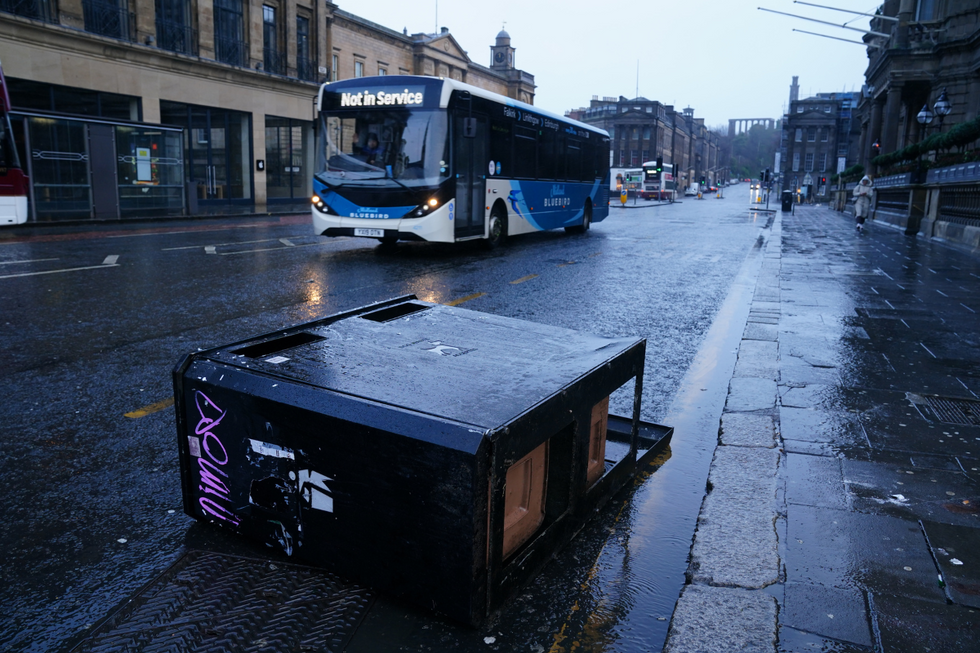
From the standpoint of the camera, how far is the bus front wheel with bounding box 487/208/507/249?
15336 millimetres

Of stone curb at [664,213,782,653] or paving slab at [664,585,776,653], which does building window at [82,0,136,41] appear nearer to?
stone curb at [664,213,782,653]

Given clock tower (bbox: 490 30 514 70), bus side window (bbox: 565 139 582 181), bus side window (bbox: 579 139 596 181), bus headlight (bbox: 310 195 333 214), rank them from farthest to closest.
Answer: clock tower (bbox: 490 30 514 70), bus side window (bbox: 579 139 596 181), bus side window (bbox: 565 139 582 181), bus headlight (bbox: 310 195 333 214)

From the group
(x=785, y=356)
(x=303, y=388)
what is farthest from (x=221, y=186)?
(x=303, y=388)

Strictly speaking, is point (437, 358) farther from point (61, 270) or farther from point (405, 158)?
point (405, 158)

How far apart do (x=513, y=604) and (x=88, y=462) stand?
2.34 metres

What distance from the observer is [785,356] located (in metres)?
6.21

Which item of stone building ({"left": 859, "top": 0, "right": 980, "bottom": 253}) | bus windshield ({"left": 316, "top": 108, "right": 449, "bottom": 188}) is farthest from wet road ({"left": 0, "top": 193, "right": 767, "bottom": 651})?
stone building ({"left": 859, "top": 0, "right": 980, "bottom": 253})

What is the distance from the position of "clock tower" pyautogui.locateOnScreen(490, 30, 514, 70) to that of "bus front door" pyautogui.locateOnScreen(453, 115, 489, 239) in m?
53.2

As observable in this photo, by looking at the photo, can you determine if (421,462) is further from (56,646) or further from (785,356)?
(785,356)

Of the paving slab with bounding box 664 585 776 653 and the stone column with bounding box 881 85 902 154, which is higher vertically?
the stone column with bounding box 881 85 902 154

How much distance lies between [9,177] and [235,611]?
17.6 m

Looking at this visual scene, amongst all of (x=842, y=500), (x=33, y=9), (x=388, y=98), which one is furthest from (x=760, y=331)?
(x=33, y=9)

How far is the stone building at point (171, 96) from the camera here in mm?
20344

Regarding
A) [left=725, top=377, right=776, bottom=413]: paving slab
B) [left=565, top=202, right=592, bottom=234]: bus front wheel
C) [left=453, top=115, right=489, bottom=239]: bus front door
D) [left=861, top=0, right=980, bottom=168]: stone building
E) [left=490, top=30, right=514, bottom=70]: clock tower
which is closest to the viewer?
[left=725, top=377, right=776, bottom=413]: paving slab
